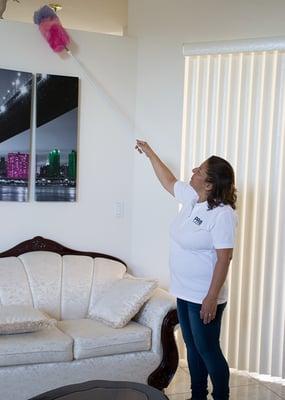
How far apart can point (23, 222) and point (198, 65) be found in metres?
1.68

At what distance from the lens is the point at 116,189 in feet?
12.6

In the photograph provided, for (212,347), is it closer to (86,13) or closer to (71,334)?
(71,334)

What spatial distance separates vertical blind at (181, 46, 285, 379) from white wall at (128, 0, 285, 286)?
167 millimetres

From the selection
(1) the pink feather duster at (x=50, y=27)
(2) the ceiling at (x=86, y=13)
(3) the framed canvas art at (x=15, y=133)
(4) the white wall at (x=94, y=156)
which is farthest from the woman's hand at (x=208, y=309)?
(2) the ceiling at (x=86, y=13)

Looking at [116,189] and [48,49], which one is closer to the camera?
[48,49]

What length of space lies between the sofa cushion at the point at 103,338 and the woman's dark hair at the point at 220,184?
0.94m

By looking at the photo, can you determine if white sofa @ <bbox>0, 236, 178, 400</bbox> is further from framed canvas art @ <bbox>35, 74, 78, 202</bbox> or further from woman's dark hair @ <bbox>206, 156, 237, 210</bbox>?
woman's dark hair @ <bbox>206, 156, 237, 210</bbox>

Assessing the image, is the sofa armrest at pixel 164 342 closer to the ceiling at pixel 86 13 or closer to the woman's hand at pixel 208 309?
the woman's hand at pixel 208 309

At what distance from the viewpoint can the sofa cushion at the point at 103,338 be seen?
9.37ft

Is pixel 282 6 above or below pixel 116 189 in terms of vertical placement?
above

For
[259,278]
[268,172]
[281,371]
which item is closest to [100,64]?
[268,172]

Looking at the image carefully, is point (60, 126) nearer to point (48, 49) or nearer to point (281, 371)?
point (48, 49)

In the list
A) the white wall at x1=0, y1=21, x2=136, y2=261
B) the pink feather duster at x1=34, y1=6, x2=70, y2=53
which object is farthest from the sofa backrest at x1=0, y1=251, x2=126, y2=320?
the pink feather duster at x1=34, y1=6, x2=70, y2=53

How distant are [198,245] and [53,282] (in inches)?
44.9
